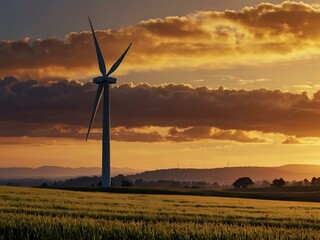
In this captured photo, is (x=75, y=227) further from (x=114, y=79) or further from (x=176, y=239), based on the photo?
(x=114, y=79)

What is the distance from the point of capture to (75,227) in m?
18.9

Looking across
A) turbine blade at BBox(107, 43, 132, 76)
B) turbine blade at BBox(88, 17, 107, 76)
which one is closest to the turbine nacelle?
turbine blade at BBox(88, 17, 107, 76)

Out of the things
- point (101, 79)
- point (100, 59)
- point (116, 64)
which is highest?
point (100, 59)

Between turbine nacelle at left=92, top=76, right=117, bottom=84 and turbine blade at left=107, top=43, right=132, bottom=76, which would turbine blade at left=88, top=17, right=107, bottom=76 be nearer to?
turbine nacelle at left=92, top=76, right=117, bottom=84

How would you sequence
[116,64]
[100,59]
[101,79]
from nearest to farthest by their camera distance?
[100,59]
[116,64]
[101,79]

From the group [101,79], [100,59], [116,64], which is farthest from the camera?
[101,79]

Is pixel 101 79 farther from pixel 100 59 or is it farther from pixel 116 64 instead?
pixel 100 59

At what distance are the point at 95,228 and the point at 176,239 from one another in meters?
3.07

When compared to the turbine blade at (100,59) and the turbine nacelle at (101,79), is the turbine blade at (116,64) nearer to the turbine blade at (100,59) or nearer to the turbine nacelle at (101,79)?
the turbine blade at (100,59)

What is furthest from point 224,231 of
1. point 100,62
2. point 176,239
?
point 100,62

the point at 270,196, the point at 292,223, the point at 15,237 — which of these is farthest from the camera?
the point at 270,196

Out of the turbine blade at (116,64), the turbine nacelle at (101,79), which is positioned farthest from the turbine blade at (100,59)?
the turbine blade at (116,64)

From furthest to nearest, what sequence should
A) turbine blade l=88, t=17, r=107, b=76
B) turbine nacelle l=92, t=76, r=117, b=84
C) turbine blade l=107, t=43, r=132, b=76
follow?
turbine nacelle l=92, t=76, r=117, b=84
turbine blade l=107, t=43, r=132, b=76
turbine blade l=88, t=17, r=107, b=76

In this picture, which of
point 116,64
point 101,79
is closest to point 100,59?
point 116,64
